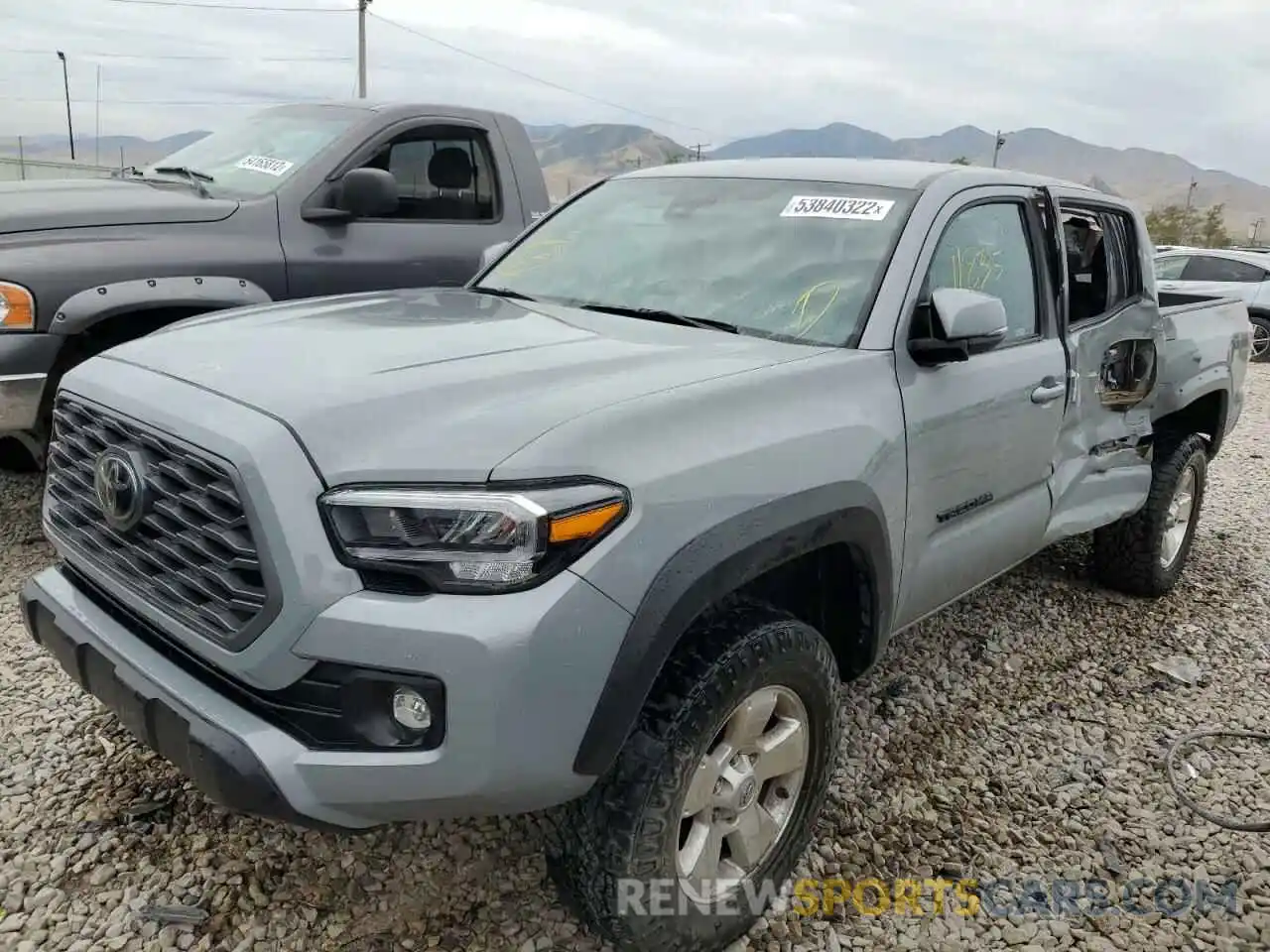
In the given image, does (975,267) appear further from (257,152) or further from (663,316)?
(257,152)

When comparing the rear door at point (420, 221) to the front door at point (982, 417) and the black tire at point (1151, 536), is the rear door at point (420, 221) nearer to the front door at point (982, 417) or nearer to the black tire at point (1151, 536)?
the front door at point (982, 417)

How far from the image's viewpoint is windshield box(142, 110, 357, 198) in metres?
4.78

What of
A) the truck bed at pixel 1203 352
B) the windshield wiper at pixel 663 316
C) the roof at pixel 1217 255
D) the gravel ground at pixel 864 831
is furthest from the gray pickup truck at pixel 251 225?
the roof at pixel 1217 255

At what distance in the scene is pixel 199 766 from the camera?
1.87 metres

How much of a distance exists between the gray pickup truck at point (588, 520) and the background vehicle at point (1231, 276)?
13575 mm

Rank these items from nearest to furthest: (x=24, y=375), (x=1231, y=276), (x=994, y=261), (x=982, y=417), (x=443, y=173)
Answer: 1. (x=982, y=417)
2. (x=994, y=261)
3. (x=24, y=375)
4. (x=443, y=173)
5. (x=1231, y=276)

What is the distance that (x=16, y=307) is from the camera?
150 inches

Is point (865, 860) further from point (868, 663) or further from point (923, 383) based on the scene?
point (923, 383)

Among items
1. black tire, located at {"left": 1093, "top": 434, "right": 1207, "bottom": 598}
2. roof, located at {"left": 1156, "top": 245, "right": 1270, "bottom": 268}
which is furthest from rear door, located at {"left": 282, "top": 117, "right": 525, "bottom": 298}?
roof, located at {"left": 1156, "top": 245, "right": 1270, "bottom": 268}

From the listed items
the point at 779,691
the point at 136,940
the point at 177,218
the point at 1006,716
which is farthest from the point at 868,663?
the point at 177,218

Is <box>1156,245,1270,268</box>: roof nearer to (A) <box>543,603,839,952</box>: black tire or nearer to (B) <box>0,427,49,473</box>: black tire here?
(B) <box>0,427,49,473</box>: black tire

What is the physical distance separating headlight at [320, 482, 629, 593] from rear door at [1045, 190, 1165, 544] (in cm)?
228

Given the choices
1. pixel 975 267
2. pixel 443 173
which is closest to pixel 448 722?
pixel 975 267

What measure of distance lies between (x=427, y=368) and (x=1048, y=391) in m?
2.10
